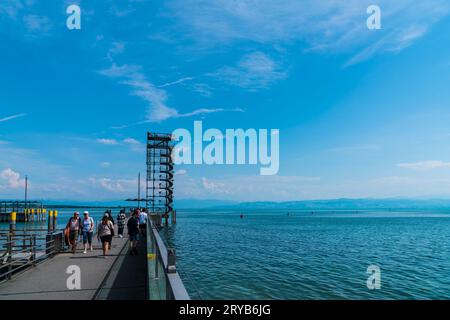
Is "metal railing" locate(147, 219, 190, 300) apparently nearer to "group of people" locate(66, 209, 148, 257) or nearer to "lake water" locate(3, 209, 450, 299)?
"lake water" locate(3, 209, 450, 299)

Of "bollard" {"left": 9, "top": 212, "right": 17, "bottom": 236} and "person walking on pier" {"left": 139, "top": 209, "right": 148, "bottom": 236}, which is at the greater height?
"person walking on pier" {"left": 139, "top": 209, "right": 148, "bottom": 236}

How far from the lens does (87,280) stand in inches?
384

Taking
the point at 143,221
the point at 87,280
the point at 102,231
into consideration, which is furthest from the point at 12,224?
the point at 87,280

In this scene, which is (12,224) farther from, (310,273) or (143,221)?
(310,273)

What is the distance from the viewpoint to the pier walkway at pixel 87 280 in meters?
8.30

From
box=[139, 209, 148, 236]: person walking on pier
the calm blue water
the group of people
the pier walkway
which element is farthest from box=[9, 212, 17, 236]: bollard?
the calm blue water

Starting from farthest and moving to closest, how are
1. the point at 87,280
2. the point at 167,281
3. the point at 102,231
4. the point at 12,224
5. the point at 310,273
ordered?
the point at 12,224 → the point at 310,273 → the point at 102,231 → the point at 87,280 → the point at 167,281

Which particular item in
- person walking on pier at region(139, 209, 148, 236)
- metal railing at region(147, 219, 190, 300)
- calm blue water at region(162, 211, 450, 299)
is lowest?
calm blue water at region(162, 211, 450, 299)

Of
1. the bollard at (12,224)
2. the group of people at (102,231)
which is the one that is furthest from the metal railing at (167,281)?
the bollard at (12,224)

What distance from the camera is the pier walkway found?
27.2 ft

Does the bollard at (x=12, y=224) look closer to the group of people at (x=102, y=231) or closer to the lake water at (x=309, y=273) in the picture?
the group of people at (x=102, y=231)

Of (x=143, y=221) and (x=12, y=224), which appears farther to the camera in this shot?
(x=12, y=224)
